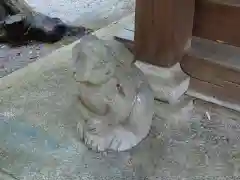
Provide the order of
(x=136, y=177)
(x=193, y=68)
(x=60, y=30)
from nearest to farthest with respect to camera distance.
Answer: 1. (x=136, y=177)
2. (x=193, y=68)
3. (x=60, y=30)

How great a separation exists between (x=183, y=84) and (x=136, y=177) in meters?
0.43

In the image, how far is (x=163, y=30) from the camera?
1.40 m

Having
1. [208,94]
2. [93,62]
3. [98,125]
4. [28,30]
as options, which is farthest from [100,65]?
[28,30]

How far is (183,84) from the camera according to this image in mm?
1458

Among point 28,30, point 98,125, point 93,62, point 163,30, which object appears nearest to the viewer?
point 93,62

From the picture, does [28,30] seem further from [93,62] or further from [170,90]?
[93,62]

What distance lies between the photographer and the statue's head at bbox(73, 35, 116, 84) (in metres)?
1.09

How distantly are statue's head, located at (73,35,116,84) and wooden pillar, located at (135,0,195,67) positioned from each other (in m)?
0.32

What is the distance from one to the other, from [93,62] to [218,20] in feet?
1.69

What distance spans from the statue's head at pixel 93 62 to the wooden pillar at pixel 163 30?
318 mm

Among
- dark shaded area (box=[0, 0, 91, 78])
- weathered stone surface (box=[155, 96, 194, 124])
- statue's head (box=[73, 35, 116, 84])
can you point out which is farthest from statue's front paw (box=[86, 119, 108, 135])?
dark shaded area (box=[0, 0, 91, 78])

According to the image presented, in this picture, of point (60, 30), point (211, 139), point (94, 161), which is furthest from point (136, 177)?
point (60, 30)

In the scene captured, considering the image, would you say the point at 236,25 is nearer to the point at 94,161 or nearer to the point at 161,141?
the point at 161,141

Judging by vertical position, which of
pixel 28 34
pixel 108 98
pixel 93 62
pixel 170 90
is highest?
pixel 93 62
